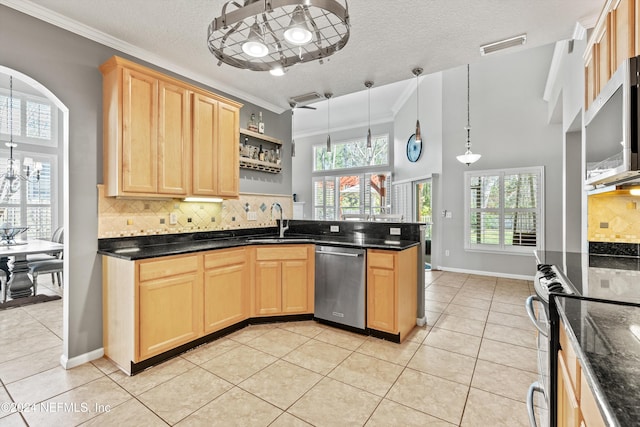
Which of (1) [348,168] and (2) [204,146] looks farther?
(1) [348,168]

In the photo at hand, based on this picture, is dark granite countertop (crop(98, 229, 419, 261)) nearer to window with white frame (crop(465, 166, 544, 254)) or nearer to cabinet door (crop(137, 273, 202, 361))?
cabinet door (crop(137, 273, 202, 361))

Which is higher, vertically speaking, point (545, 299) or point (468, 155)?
point (468, 155)

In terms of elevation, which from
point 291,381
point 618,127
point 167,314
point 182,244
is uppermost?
point 618,127

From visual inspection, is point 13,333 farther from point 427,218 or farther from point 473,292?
point 427,218

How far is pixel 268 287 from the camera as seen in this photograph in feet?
10.7

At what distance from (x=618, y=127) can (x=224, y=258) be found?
9.49ft

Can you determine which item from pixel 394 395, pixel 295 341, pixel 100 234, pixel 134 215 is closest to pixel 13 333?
pixel 100 234

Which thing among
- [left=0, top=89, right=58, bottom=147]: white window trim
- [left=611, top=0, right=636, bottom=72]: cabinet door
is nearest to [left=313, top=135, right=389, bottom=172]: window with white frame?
[left=0, top=89, right=58, bottom=147]: white window trim

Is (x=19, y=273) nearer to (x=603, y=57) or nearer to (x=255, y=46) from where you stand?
(x=255, y=46)

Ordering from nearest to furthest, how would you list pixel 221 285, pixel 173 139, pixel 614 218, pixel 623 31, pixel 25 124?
pixel 623 31 < pixel 614 218 < pixel 173 139 < pixel 221 285 < pixel 25 124

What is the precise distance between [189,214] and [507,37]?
3499mm

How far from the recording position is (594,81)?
2.00 metres

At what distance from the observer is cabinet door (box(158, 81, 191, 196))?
271 cm

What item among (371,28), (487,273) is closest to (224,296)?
(371,28)
